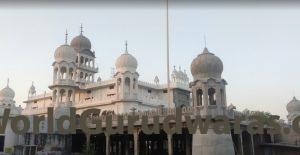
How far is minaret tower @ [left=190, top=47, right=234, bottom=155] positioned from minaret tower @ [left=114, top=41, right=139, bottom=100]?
16.6 metres

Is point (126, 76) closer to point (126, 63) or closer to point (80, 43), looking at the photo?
point (126, 63)

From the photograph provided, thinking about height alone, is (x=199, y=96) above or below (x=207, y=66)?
below

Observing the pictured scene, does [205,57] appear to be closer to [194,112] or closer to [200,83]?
[200,83]

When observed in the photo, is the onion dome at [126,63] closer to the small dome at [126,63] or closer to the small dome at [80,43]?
the small dome at [126,63]

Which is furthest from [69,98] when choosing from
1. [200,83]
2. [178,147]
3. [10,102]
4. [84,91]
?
[200,83]

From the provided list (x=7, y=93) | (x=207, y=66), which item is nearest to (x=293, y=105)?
(x=207, y=66)

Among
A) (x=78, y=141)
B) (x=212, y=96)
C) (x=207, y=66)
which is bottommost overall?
(x=78, y=141)

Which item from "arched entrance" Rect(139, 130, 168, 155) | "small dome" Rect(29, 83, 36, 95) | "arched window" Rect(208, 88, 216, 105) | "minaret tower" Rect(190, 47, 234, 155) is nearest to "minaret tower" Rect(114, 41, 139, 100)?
"arched entrance" Rect(139, 130, 168, 155)

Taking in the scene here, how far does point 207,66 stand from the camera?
28328 millimetres

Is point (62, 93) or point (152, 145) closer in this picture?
point (152, 145)

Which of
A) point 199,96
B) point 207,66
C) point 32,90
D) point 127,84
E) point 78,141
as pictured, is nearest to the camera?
point 207,66

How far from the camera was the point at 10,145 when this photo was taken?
3544 centimetres

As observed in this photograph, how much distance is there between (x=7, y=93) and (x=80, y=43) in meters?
14.0

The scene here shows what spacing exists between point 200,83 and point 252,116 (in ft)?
18.4
